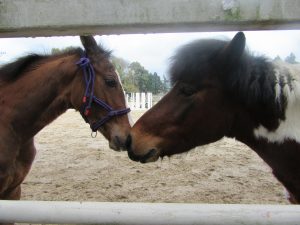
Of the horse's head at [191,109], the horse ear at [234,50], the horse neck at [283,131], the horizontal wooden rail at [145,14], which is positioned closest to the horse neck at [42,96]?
the horse's head at [191,109]

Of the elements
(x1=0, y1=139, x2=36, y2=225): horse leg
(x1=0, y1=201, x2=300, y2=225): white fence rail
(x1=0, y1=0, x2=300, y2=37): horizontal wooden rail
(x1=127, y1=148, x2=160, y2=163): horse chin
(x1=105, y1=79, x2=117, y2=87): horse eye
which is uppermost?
(x1=0, y1=0, x2=300, y2=37): horizontal wooden rail

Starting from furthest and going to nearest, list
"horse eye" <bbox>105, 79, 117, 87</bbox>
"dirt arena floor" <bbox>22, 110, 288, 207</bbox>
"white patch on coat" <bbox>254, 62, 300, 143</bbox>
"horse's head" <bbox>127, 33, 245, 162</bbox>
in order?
"dirt arena floor" <bbox>22, 110, 288, 207</bbox> < "horse eye" <bbox>105, 79, 117, 87</bbox> < "horse's head" <bbox>127, 33, 245, 162</bbox> < "white patch on coat" <bbox>254, 62, 300, 143</bbox>

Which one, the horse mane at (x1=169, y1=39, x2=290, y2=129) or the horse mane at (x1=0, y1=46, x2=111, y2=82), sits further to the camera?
the horse mane at (x1=0, y1=46, x2=111, y2=82)

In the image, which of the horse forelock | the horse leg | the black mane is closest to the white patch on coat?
the horse forelock

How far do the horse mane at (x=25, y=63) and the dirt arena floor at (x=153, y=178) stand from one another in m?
2.26

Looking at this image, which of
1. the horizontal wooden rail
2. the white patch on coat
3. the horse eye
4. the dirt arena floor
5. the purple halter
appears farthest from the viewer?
the dirt arena floor

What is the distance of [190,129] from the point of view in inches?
95.6

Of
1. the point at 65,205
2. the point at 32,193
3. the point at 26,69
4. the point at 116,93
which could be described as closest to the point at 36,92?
the point at 26,69

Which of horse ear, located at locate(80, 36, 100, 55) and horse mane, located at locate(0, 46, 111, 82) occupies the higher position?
horse ear, located at locate(80, 36, 100, 55)

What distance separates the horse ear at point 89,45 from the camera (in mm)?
3573

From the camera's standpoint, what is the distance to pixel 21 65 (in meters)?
3.50

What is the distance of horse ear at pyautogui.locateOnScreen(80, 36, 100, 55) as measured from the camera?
357 cm

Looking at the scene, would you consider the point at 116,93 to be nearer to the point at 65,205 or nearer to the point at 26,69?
the point at 26,69

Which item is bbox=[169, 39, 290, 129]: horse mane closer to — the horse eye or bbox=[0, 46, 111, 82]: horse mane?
the horse eye
